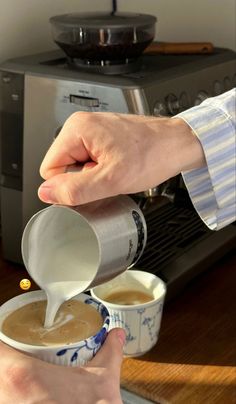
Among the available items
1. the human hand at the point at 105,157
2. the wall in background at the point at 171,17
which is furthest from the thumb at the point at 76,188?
the wall in background at the point at 171,17

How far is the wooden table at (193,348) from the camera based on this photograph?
700 millimetres

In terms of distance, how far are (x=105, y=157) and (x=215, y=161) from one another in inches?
6.3

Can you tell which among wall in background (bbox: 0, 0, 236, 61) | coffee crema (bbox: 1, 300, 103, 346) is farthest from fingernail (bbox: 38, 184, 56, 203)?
wall in background (bbox: 0, 0, 236, 61)

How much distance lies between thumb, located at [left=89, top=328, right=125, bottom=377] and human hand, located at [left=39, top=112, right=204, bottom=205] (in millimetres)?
130

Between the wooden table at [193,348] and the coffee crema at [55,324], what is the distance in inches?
5.8

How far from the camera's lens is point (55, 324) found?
0.59 metres

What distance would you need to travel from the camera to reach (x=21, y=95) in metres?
0.89

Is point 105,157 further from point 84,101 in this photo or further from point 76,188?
point 84,101

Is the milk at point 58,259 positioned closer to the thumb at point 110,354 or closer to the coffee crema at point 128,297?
the thumb at point 110,354

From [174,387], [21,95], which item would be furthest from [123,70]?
[174,387]

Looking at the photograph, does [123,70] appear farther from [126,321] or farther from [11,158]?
[126,321]

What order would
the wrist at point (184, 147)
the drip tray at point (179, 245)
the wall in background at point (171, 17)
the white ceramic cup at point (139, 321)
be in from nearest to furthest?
the wrist at point (184, 147) < the white ceramic cup at point (139, 321) < the drip tray at point (179, 245) < the wall in background at point (171, 17)

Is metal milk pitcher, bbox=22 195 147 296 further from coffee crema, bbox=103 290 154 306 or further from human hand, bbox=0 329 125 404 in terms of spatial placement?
coffee crema, bbox=103 290 154 306

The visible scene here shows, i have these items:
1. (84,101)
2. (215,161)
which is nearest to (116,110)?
(84,101)
